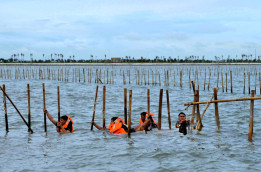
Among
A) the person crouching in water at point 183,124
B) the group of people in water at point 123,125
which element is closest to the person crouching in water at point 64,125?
the group of people in water at point 123,125

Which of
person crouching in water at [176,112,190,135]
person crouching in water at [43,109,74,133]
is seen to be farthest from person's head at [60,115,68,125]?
person crouching in water at [176,112,190,135]

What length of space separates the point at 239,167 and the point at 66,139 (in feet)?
20.7

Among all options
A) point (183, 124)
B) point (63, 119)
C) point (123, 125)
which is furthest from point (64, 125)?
point (183, 124)

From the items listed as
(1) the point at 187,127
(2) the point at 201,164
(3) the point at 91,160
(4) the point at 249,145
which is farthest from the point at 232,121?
(3) the point at 91,160

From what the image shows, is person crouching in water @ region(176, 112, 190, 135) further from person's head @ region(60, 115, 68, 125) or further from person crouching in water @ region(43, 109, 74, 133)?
person's head @ region(60, 115, 68, 125)

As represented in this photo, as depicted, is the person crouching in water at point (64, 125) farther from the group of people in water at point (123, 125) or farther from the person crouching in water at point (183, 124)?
the person crouching in water at point (183, 124)

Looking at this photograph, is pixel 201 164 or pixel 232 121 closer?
pixel 201 164

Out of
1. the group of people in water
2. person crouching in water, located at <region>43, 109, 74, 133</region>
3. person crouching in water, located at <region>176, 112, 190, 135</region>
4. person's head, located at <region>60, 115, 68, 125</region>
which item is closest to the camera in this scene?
person crouching in water, located at <region>176, 112, 190, 135</region>

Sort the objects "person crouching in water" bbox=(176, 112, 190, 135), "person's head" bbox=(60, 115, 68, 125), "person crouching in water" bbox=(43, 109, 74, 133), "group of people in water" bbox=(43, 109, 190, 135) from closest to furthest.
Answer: "person crouching in water" bbox=(176, 112, 190, 135) → "group of people in water" bbox=(43, 109, 190, 135) → "person's head" bbox=(60, 115, 68, 125) → "person crouching in water" bbox=(43, 109, 74, 133)

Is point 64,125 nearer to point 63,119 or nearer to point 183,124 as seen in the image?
point 63,119

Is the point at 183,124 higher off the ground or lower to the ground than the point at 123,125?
higher

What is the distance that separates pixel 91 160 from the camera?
433 inches

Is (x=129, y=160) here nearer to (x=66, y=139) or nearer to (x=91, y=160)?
(x=91, y=160)

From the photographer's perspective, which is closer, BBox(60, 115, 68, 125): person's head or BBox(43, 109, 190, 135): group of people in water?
BBox(43, 109, 190, 135): group of people in water
